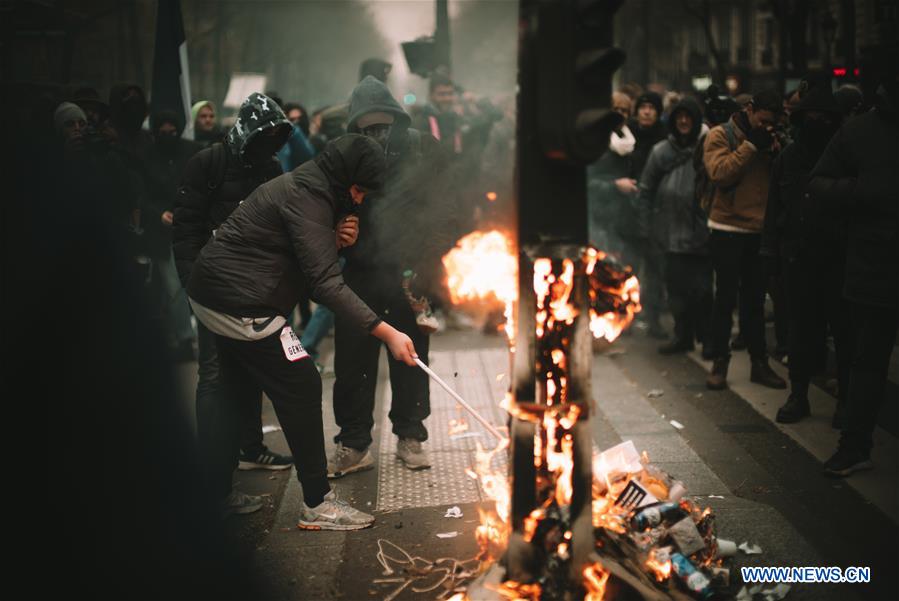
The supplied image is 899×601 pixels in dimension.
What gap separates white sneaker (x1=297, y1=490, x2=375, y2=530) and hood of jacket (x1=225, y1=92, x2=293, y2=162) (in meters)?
2.11

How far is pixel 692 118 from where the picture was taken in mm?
8516

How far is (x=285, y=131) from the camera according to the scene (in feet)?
18.7

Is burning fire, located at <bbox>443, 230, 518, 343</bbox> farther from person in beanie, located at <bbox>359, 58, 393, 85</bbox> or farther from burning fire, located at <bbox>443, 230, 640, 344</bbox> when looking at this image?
person in beanie, located at <bbox>359, 58, 393, 85</bbox>

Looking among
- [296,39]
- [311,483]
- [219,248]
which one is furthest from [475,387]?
[296,39]

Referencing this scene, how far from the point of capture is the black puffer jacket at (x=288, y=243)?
4.68 metres

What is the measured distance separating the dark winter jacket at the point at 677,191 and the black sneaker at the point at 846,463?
3.12m

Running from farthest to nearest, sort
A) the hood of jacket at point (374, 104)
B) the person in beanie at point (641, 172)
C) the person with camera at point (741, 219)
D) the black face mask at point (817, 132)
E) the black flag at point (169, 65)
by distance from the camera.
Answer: the person in beanie at point (641, 172) → the black flag at point (169, 65) → the person with camera at point (741, 219) → the black face mask at point (817, 132) → the hood of jacket at point (374, 104)

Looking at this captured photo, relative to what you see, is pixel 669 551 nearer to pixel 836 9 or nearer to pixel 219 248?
pixel 219 248

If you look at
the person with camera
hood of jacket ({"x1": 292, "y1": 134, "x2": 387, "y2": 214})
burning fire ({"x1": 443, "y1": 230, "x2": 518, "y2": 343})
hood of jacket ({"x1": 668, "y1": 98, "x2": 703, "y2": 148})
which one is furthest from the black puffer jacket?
hood of jacket ({"x1": 668, "y1": 98, "x2": 703, "y2": 148})

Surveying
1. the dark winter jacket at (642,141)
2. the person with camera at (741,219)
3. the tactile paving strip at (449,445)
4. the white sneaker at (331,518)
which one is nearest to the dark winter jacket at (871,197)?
the person with camera at (741,219)

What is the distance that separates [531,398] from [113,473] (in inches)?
132

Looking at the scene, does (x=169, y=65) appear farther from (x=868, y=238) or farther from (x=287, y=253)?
(x=868, y=238)

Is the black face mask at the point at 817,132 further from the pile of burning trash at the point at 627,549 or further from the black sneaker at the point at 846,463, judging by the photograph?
the pile of burning trash at the point at 627,549

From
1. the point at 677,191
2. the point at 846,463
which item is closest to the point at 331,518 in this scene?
the point at 846,463
